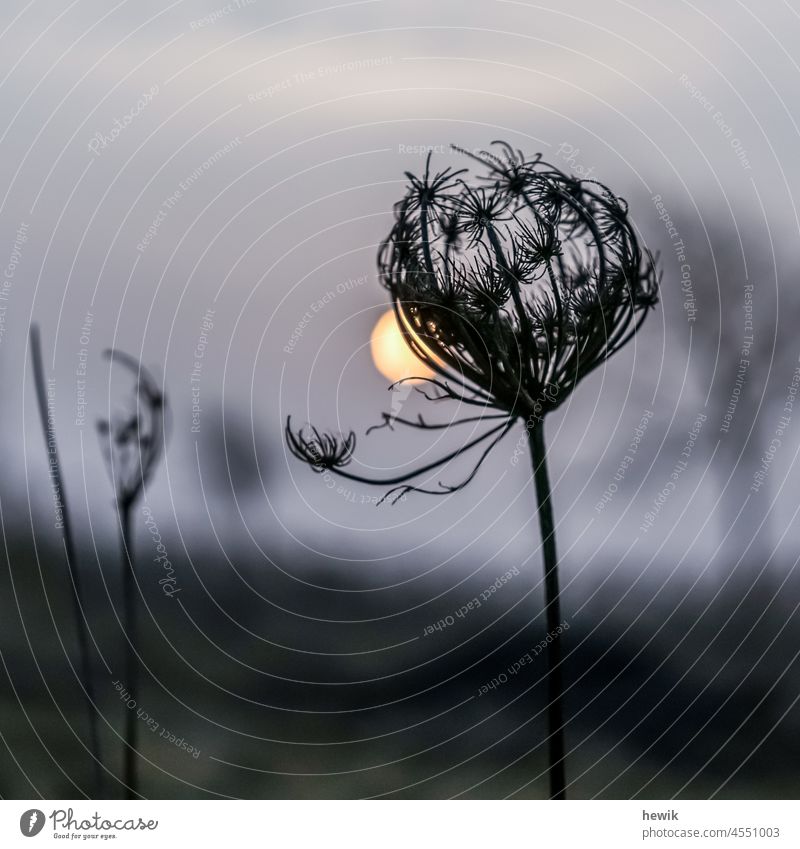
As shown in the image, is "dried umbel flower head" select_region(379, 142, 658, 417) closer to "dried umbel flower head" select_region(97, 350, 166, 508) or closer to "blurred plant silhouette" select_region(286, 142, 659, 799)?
"blurred plant silhouette" select_region(286, 142, 659, 799)

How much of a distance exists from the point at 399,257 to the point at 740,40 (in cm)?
39

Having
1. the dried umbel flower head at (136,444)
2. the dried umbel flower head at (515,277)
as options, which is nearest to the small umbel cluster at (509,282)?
the dried umbel flower head at (515,277)

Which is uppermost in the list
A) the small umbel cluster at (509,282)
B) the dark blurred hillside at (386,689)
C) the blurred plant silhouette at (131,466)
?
the small umbel cluster at (509,282)

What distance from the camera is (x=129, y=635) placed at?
2.39ft

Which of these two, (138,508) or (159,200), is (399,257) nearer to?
(159,200)

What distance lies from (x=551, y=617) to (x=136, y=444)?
416 mm

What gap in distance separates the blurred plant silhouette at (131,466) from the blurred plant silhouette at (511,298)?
0.13m

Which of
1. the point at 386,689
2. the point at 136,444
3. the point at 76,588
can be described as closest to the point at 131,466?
the point at 136,444

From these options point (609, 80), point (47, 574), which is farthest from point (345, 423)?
point (609, 80)

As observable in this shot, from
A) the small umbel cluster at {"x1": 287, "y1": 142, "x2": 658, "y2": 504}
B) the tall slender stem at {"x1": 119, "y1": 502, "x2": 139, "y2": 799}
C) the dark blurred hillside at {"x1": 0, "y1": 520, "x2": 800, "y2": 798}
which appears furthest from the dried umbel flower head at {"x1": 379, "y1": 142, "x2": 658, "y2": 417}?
the tall slender stem at {"x1": 119, "y1": 502, "x2": 139, "y2": 799}

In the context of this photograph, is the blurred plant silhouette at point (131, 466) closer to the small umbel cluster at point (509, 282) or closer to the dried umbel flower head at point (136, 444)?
the dried umbel flower head at point (136, 444)

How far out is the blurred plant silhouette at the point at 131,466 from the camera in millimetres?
727

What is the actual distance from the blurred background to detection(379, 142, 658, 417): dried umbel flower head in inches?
0.9

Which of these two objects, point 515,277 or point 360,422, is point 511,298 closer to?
point 515,277
